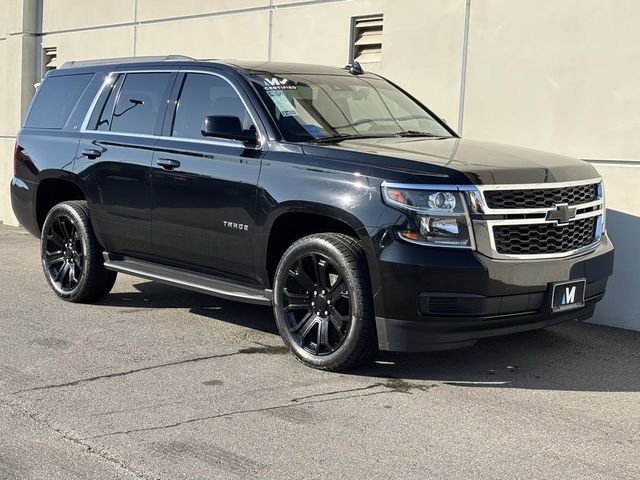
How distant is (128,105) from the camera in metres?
7.48

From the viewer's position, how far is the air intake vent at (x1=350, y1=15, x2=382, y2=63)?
9.97 metres

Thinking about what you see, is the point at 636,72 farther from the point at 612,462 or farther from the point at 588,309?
the point at 612,462

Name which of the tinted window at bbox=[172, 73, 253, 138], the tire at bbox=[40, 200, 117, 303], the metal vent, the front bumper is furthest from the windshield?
the metal vent

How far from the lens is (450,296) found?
5.35 metres

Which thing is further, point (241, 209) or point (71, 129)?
point (71, 129)

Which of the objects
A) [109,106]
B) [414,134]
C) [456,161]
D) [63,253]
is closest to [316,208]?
[456,161]

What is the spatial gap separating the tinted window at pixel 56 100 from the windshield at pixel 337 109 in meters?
2.18


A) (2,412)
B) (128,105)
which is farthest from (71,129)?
(2,412)

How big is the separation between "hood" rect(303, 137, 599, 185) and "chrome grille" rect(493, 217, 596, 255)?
0.28m

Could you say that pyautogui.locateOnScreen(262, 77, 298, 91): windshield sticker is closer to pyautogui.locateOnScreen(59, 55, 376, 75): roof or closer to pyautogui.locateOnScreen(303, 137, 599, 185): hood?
pyautogui.locateOnScreen(59, 55, 376, 75): roof

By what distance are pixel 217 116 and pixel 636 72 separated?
362 cm

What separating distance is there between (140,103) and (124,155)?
45cm

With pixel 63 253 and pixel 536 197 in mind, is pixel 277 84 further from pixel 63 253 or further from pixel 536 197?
pixel 63 253

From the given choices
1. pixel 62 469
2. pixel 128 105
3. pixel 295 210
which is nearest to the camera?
pixel 62 469
